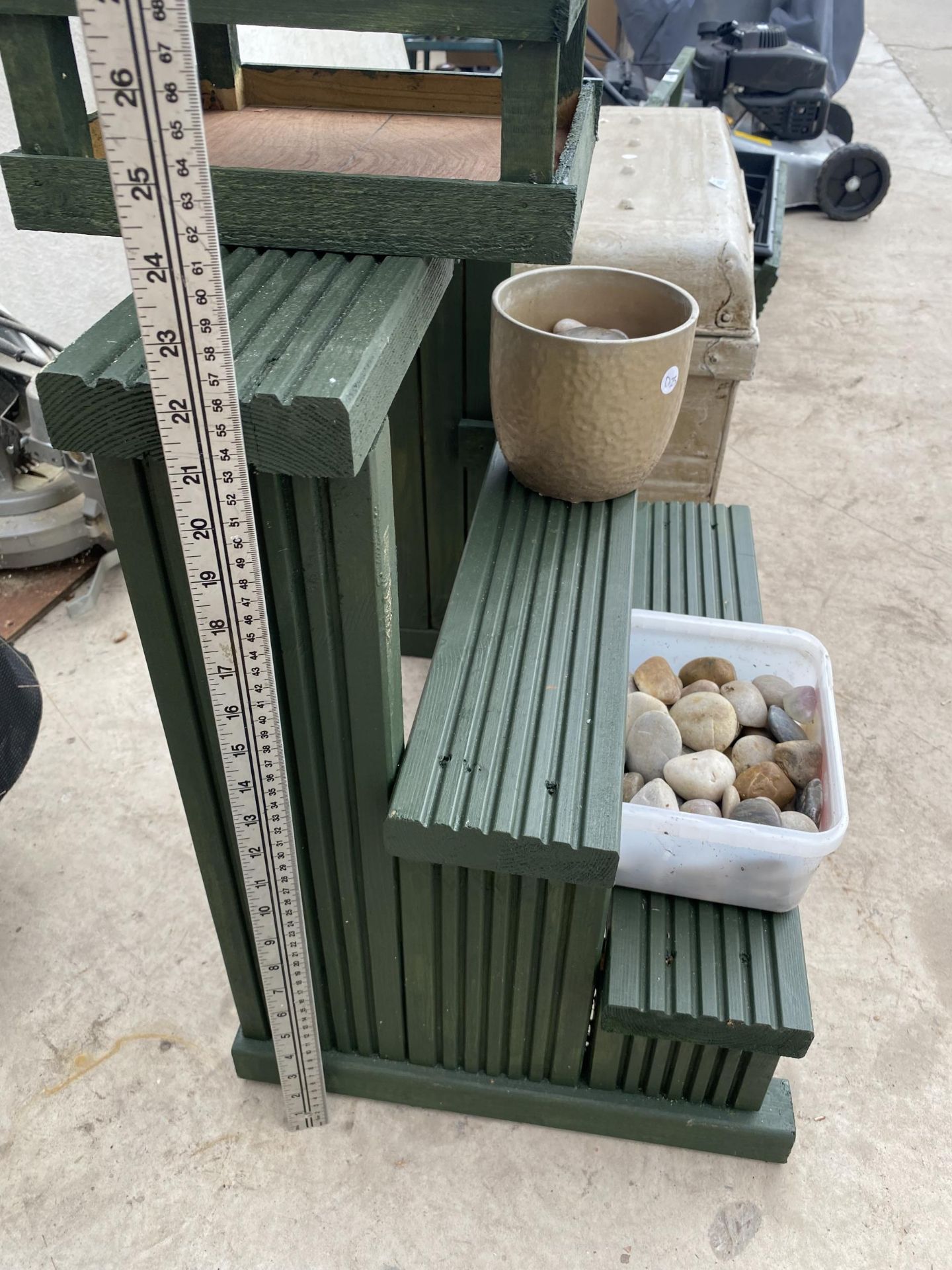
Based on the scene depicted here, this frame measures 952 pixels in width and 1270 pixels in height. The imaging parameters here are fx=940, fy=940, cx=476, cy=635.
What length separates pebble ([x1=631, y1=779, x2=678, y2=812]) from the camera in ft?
4.00

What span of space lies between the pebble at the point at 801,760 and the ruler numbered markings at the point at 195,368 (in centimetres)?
73

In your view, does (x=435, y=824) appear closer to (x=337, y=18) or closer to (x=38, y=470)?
(x=337, y=18)

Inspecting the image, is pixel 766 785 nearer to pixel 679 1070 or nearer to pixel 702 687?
pixel 702 687

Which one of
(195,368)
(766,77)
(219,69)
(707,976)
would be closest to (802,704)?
(707,976)

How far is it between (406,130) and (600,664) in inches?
26.4

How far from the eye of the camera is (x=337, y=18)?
773 mm

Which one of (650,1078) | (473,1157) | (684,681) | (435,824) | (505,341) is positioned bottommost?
(473,1157)

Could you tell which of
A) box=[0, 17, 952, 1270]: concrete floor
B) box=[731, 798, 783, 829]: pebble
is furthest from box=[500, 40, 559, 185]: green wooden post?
box=[0, 17, 952, 1270]: concrete floor

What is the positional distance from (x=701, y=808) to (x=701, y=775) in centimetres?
5

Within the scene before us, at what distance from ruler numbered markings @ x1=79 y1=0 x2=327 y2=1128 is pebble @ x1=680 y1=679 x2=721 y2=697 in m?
0.73

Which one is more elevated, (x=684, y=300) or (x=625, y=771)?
(x=684, y=300)

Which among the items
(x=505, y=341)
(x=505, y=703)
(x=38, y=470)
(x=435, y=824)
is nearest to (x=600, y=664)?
(x=505, y=703)

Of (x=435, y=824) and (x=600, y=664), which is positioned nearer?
(x=435, y=824)

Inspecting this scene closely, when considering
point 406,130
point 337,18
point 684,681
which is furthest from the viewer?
point 684,681
